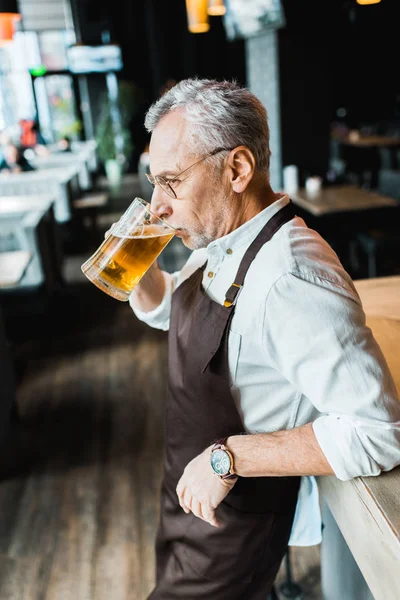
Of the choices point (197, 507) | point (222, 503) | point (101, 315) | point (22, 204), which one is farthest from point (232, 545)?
point (22, 204)

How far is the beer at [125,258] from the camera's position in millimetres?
1122

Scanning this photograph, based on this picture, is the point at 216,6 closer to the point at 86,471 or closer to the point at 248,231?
the point at 86,471

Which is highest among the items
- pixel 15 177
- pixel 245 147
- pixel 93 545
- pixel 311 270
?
pixel 245 147

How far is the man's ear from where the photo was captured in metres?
1.04

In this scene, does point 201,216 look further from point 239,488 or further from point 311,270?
point 239,488

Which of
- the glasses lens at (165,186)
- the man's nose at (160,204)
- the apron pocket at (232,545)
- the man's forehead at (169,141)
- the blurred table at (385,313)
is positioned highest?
the man's forehead at (169,141)

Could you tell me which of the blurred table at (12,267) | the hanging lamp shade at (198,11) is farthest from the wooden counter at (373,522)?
the hanging lamp shade at (198,11)

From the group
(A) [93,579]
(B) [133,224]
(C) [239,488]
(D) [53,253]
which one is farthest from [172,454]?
A: (D) [53,253]

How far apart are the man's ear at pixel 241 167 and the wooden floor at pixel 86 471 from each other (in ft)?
5.04

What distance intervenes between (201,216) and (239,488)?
584 mm

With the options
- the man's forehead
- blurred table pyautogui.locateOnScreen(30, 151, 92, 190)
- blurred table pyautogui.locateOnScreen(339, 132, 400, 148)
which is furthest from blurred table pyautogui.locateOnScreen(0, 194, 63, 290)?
blurred table pyautogui.locateOnScreen(339, 132, 400, 148)

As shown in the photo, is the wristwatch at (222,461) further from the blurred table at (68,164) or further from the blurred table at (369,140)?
the blurred table at (369,140)

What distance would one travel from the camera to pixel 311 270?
38.2 inches

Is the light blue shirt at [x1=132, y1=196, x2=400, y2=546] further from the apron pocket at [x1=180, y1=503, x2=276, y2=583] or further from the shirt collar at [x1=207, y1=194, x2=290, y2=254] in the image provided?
the apron pocket at [x1=180, y1=503, x2=276, y2=583]
